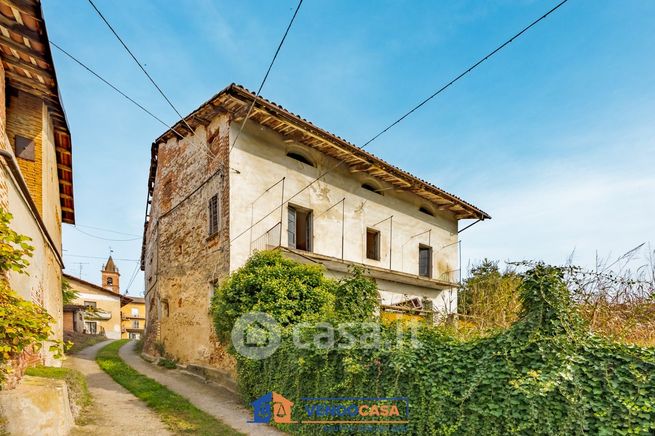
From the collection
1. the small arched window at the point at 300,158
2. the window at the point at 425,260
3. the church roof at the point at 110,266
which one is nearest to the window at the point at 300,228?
the small arched window at the point at 300,158

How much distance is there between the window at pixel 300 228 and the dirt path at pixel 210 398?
4904 millimetres

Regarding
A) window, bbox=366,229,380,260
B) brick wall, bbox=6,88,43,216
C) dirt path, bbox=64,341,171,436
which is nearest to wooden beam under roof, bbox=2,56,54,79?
brick wall, bbox=6,88,43,216

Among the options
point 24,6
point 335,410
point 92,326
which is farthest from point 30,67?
point 92,326

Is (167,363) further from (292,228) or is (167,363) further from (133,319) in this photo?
(133,319)

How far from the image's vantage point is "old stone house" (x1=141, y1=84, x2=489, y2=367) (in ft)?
36.2

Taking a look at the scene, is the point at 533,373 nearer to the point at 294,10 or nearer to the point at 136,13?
the point at 294,10

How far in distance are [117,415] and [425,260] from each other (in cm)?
1328

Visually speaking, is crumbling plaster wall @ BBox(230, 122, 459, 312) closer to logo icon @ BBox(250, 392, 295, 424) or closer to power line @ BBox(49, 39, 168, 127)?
power line @ BBox(49, 39, 168, 127)

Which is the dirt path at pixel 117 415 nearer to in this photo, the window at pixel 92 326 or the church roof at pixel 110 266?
the window at pixel 92 326

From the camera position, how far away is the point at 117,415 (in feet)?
23.2

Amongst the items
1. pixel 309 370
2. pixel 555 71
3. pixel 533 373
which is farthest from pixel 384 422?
pixel 555 71

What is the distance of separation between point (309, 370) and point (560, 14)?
623 centimetres

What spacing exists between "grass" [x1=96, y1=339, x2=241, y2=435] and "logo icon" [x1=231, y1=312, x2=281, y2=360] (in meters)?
1.42

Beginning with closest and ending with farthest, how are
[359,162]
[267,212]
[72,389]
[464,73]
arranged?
[464,73] → [72,389] → [267,212] → [359,162]
